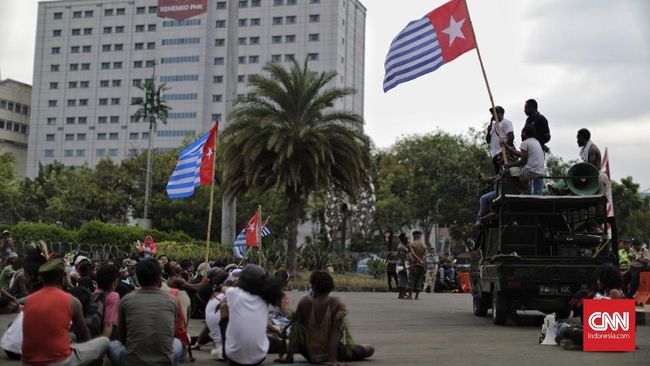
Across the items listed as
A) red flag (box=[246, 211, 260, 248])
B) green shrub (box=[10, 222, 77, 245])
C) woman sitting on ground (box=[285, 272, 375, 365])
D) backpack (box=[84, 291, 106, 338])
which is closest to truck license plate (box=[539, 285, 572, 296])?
woman sitting on ground (box=[285, 272, 375, 365])

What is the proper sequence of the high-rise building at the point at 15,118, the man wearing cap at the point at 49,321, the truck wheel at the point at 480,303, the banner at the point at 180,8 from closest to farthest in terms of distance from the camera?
the man wearing cap at the point at 49,321 → the truck wheel at the point at 480,303 → the banner at the point at 180,8 → the high-rise building at the point at 15,118

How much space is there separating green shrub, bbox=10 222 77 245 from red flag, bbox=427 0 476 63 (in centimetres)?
2865

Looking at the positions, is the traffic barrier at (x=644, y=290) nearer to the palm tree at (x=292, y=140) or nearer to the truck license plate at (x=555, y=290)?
the truck license plate at (x=555, y=290)

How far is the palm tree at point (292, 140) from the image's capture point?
106 feet

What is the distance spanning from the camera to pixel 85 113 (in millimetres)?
137125

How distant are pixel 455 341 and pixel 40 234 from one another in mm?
34192

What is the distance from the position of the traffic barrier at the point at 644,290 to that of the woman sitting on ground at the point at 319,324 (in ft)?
39.1

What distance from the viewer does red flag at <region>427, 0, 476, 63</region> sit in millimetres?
16391

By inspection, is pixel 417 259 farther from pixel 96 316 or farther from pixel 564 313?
pixel 96 316

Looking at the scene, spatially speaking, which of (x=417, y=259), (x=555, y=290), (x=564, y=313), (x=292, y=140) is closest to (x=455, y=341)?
(x=555, y=290)

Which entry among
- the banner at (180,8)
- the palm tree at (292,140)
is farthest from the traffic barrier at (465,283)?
the banner at (180,8)

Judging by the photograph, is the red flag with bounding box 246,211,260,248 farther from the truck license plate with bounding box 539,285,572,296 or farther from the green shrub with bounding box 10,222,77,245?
the green shrub with bounding box 10,222,77,245

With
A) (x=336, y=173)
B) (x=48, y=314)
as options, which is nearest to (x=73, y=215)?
(x=336, y=173)

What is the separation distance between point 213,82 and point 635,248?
11256cm
